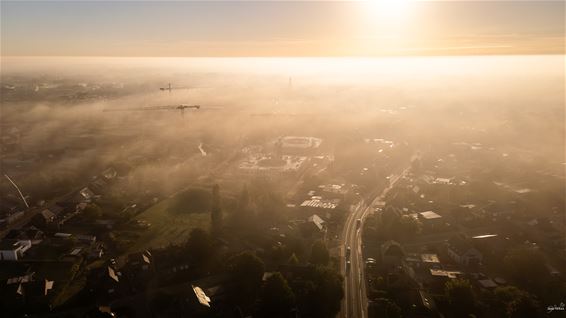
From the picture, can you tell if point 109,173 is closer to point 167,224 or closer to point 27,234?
point 27,234

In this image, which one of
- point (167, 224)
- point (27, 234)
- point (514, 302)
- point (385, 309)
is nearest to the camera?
point (514, 302)

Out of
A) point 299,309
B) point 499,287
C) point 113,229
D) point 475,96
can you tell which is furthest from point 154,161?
point 475,96

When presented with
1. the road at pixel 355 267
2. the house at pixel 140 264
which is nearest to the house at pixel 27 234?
the house at pixel 140 264

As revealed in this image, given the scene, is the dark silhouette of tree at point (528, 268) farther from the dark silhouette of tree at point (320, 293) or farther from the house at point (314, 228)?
the house at point (314, 228)

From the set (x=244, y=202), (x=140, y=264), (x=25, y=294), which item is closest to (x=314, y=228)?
(x=244, y=202)

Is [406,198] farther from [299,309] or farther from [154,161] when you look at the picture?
[154,161]

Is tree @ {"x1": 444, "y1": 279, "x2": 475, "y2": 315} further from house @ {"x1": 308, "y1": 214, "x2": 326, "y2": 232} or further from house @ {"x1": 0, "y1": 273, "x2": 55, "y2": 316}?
house @ {"x1": 0, "y1": 273, "x2": 55, "y2": 316}
